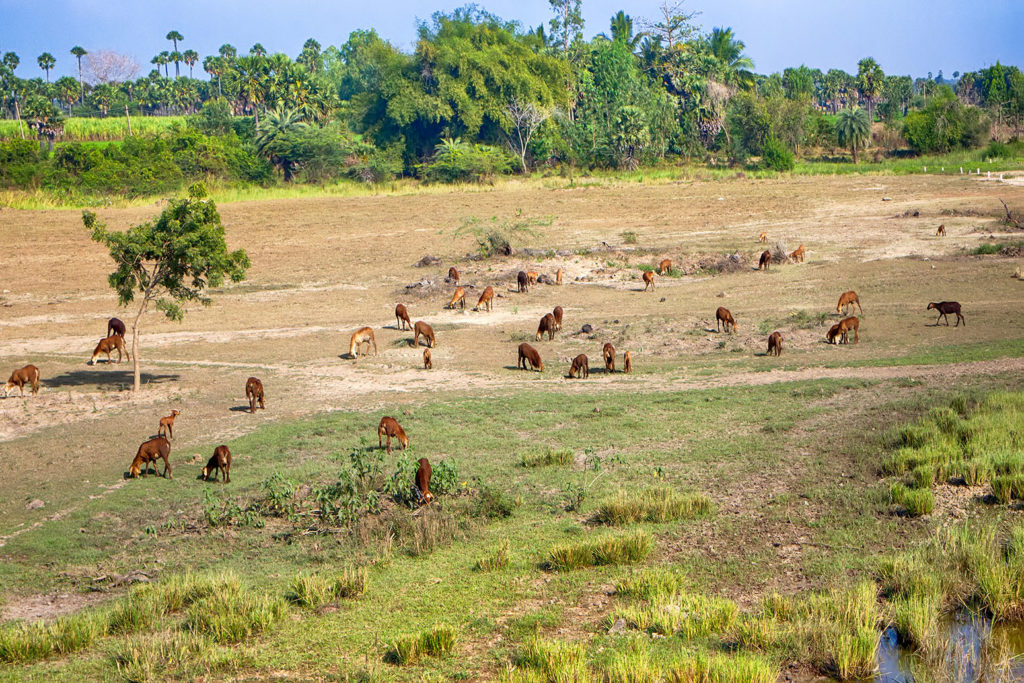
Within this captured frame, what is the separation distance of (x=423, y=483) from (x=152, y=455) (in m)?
4.38

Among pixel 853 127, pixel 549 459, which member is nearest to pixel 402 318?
pixel 549 459

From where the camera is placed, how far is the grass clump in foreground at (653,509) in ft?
36.6

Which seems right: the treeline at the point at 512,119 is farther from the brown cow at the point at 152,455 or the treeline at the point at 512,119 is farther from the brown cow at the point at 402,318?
the brown cow at the point at 152,455

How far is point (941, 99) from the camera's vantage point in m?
78.4

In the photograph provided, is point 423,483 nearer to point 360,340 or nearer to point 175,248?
point 175,248

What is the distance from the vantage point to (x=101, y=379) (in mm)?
20531

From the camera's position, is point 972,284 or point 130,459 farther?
point 972,284

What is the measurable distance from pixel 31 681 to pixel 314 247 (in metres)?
33.6

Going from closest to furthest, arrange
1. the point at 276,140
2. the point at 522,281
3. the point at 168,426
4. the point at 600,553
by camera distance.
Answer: the point at 600,553, the point at 168,426, the point at 522,281, the point at 276,140

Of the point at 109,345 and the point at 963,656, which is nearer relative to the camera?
the point at 963,656

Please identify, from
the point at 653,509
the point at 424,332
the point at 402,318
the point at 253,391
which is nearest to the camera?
the point at 653,509

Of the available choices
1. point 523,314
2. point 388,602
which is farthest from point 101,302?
point 388,602

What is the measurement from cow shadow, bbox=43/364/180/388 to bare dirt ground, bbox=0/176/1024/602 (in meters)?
0.09

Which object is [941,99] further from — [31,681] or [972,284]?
[31,681]
